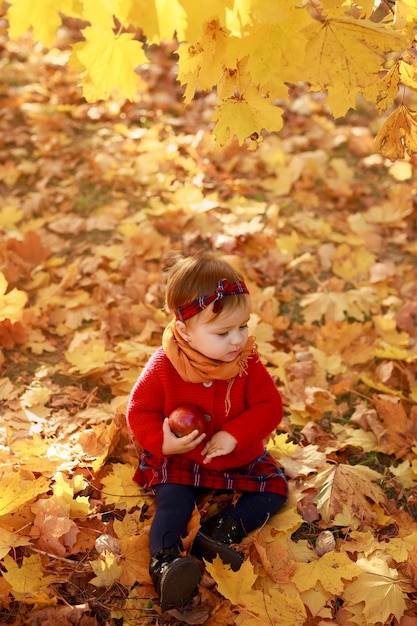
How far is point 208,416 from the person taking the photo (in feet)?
8.67

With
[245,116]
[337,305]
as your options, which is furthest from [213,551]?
[337,305]

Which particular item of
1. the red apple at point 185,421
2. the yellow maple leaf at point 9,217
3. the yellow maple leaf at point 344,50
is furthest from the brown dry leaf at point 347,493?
the yellow maple leaf at point 9,217

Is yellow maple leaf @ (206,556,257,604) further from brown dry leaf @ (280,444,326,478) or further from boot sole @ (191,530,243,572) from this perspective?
brown dry leaf @ (280,444,326,478)

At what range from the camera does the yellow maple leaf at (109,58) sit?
191 cm

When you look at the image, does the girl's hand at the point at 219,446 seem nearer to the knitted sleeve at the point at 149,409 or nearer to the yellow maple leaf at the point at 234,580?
the knitted sleeve at the point at 149,409

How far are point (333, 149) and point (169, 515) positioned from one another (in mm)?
4451

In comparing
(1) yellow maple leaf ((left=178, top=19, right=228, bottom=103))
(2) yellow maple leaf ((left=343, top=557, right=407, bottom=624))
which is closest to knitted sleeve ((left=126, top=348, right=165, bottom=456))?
(2) yellow maple leaf ((left=343, top=557, right=407, bottom=624))

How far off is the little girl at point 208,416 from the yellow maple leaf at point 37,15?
3.37 feet

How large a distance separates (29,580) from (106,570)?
0.88 feet

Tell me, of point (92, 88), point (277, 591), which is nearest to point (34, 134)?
point (92, 88)

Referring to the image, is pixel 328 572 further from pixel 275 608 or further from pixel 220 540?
pixel 220 540

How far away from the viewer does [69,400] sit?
320 cm

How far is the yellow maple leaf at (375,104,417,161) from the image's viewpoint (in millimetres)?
2346

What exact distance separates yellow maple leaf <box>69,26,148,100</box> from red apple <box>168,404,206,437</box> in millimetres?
1219
